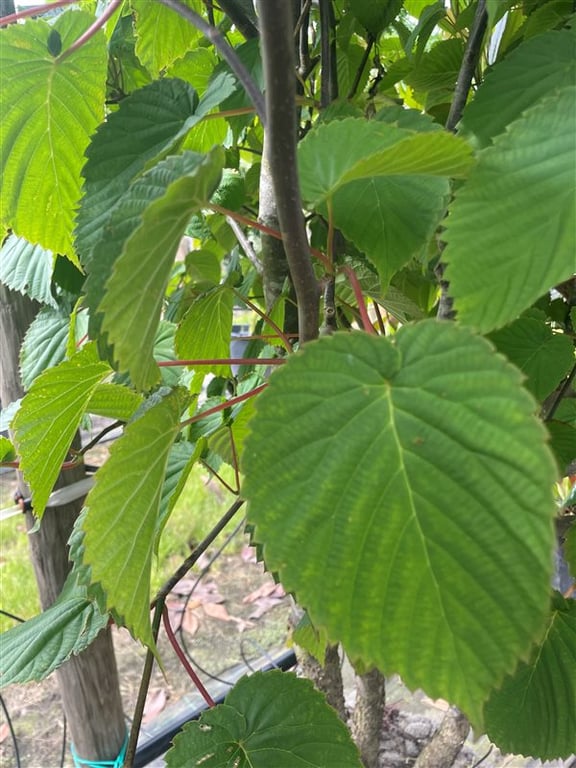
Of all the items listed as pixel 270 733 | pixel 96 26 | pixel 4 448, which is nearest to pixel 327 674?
pixel 270 733

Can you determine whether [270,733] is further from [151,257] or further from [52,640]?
[151,257]

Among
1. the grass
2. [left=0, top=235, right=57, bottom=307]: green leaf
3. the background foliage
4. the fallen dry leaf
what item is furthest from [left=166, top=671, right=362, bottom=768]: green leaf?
the fallen dry leaf

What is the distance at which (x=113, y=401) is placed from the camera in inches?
18.5

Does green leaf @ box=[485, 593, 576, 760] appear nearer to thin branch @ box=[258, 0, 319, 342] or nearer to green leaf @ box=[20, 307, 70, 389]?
thin branch @ box=[258, 0, 319, 342]

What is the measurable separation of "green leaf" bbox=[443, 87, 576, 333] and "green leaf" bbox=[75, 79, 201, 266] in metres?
0.15

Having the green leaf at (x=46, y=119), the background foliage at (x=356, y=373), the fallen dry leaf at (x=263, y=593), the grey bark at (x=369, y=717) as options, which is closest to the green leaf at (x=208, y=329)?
the background foliage at (x=356, y=373)

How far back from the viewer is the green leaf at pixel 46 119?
387 mm

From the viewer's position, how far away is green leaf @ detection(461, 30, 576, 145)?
1.08 feet

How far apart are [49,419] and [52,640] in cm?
19

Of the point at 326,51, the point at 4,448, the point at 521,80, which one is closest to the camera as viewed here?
the point at 521,80

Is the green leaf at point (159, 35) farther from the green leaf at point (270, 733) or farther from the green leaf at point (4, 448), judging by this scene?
the green leaf at point (270, 733)

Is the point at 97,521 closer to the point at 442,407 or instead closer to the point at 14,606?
the point at 442,407

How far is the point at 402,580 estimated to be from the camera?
214 mm

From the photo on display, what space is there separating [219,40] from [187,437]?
1.33ft
